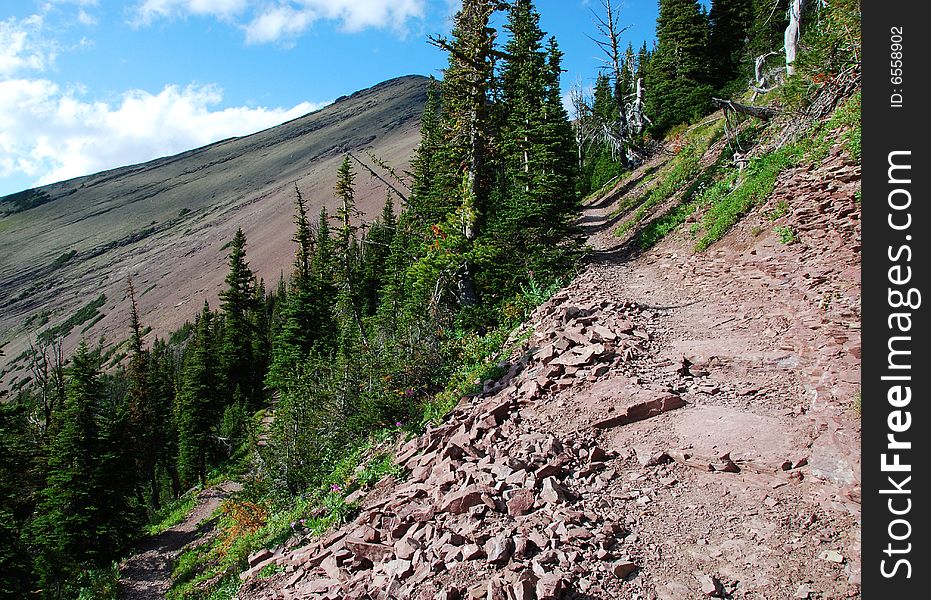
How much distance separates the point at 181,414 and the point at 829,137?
45277mm

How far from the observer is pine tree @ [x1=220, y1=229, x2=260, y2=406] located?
152 ft

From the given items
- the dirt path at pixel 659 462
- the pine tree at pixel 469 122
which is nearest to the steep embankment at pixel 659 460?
the dirt path at pixel 659 462

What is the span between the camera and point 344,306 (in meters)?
32.1

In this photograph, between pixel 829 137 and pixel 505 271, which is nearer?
pixel 829 137

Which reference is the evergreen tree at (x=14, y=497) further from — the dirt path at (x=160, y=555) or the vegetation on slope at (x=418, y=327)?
the dirt path at (x=160, y=555)

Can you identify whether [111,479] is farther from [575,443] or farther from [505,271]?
[575,443]

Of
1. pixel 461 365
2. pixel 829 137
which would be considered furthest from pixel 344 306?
pixel 829 137

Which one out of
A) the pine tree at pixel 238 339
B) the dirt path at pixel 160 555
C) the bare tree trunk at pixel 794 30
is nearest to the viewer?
the bare tree trunk at pixel 794 30

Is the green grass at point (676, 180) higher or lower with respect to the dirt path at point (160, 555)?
higher

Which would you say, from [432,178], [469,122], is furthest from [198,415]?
[469,122]

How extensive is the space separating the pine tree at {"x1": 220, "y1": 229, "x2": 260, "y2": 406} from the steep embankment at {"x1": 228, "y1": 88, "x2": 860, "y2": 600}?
4140 centimetres

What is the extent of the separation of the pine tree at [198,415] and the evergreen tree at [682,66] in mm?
40213

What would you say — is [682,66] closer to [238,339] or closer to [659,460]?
[659,460]

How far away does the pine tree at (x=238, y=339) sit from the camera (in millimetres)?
46469
